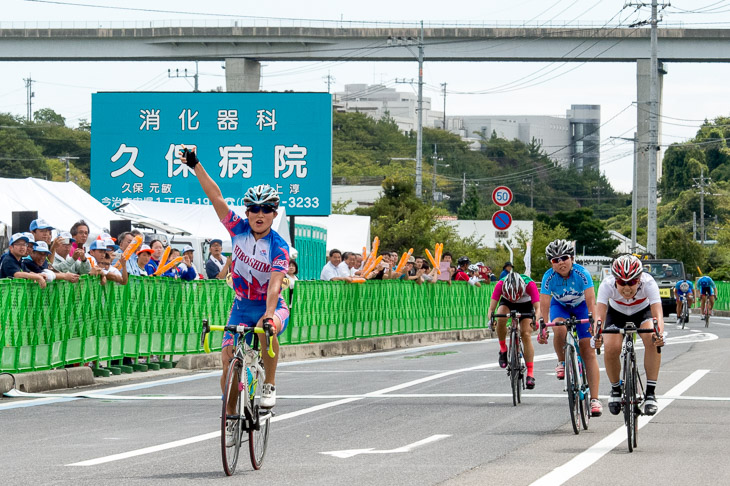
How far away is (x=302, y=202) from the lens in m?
35.5

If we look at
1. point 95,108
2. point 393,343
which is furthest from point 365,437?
point 95,108

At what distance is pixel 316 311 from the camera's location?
961 inches

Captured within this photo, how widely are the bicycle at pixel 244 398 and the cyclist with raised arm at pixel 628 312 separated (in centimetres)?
347

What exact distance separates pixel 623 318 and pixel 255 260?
387cm

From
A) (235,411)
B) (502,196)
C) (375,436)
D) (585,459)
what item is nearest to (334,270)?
(502,196)

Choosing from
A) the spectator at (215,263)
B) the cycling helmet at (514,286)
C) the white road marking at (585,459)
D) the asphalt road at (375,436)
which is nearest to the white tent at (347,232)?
the spectator at (215,263)

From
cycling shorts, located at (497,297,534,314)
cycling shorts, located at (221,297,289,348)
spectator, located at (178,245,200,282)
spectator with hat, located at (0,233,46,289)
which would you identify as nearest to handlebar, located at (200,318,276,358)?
cycling shorts, located at (221,297,289,348)

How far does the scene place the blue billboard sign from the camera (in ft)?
118

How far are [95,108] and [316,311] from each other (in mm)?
15094

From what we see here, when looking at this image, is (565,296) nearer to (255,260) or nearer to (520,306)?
(520,306)

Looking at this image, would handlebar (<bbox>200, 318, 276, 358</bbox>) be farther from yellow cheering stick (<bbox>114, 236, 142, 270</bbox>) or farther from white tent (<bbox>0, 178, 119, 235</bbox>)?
white tent (<bbox>0, 178, 119, 235</bbox>)

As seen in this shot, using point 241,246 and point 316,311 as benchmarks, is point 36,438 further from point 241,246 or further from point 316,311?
point 316,311

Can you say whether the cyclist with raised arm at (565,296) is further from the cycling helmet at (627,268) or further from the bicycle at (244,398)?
the bicycle at (244,398)

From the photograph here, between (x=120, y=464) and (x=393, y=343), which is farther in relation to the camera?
(x=393, y=343)
